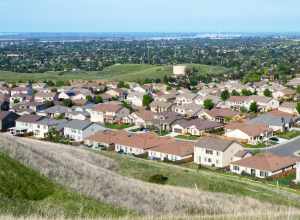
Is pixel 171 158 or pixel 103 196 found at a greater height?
pixel 103 196

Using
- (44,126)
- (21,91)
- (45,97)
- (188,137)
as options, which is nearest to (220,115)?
(188,137)

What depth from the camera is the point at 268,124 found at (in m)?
46.9

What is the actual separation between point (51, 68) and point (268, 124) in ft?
268

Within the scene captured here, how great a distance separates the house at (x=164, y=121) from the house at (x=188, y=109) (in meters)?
4.54

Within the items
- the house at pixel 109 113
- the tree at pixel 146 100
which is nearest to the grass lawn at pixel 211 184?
the house at pixel 109 113

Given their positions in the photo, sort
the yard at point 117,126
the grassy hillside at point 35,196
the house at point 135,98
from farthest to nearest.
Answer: the house at point 135,98 < the yard at point 117,126 < the grassy hillside at point 35,196

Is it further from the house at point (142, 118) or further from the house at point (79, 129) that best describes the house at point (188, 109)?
the house at point (79, 129)

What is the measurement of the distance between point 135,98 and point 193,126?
21436 millimetres

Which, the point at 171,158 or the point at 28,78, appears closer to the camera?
the point at 171,158

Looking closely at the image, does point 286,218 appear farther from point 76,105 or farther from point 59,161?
point 76,105

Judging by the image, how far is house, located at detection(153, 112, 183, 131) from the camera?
161 ft

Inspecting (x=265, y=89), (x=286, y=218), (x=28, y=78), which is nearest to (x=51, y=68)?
(x=28, y=78)

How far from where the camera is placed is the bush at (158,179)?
2528 centimetres

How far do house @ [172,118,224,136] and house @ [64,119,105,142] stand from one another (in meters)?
7.47
